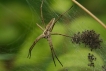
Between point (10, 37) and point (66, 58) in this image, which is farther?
point (10, 37)

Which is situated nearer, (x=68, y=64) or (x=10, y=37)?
(x=68, y=64)

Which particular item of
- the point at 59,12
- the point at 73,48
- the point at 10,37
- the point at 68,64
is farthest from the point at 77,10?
the point at 10,37

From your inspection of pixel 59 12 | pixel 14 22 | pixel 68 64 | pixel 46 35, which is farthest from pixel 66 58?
pixel 14 22

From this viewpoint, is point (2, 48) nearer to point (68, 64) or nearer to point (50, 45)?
point (50, 45)

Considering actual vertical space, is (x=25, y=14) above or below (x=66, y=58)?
above

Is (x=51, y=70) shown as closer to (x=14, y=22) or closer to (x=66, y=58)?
(x=66, y=58)

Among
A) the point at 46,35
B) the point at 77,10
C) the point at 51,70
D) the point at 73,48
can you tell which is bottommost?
the point at 51,70
